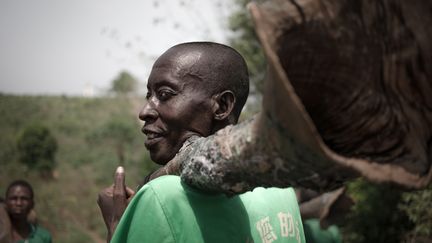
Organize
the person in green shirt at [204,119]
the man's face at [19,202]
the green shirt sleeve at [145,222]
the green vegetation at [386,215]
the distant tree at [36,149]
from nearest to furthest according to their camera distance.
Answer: the green shirt sleeve at [145,222] < the person in green shirt at [204,119] < the green vegetation at [386,215] < the man's face at [19,202] < the distant tree at [36,149]

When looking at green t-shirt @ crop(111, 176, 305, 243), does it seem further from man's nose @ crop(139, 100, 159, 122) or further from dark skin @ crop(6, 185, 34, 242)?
dark skin @ crop(6, 185, 34, 242)

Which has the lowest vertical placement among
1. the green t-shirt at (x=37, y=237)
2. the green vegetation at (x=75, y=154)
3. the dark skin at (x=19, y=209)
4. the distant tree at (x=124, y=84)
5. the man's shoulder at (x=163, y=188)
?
the man's shoulder at (x=163, y=188)

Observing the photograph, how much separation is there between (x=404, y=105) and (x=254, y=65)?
10.0 m

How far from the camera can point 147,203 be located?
148 centimetres

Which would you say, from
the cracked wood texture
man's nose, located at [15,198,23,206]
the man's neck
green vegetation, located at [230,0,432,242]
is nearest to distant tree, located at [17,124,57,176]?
man's nose, located at [15,198,23,206]

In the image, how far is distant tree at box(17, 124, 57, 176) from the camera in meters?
25.7

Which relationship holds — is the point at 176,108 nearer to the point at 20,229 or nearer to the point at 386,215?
the point at 386,215

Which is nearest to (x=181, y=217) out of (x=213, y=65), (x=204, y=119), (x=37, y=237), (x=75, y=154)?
(x=204, y=119)

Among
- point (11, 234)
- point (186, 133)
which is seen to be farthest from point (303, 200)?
point (186, 133)

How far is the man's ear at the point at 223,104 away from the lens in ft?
6.08

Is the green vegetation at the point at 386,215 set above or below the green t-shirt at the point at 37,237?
below

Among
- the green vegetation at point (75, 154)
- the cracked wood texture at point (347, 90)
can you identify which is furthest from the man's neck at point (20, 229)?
the green vegetation at point (75, 154)

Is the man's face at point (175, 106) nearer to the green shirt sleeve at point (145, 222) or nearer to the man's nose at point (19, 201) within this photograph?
the green shirt sleeve at point (145, 222)

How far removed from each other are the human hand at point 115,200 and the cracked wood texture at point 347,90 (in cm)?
86
